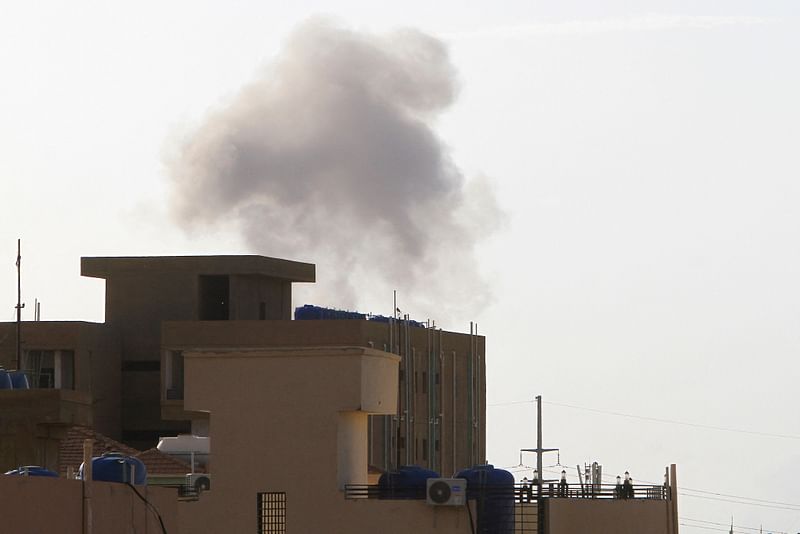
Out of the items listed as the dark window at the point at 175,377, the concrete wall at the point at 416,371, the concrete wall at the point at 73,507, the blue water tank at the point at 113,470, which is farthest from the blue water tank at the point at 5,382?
the dark window at the point at 175,377

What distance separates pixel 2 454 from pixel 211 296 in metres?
61.6

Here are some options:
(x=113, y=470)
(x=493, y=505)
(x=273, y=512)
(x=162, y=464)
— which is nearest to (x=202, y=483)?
(x=273, y=512)

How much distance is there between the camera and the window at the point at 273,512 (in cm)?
3750

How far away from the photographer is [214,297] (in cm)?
9375

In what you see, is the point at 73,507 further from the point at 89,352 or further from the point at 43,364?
the point at 89,352

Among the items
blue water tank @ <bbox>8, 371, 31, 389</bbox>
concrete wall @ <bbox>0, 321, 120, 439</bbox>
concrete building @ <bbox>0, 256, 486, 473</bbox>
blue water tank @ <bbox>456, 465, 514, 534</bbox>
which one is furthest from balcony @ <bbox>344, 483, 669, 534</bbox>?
concrete wall @ <bbox>0, 321, 120, 439</bbox>

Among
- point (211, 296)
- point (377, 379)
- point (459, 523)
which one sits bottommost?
point (459, 523)

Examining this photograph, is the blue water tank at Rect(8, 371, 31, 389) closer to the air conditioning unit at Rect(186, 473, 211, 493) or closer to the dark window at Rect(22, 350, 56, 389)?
the air conditioning unit at Rect(186, 473, 211, 493)

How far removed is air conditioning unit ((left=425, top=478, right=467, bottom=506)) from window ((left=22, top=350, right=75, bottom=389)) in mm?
52497

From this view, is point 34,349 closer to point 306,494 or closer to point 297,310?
point 297,310

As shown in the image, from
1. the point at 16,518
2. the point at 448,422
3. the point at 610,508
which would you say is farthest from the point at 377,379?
the point at 448,422

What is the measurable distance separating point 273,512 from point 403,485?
2721mm

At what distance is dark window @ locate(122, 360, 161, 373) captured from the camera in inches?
3661

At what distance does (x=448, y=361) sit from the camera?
96562 millimetres
